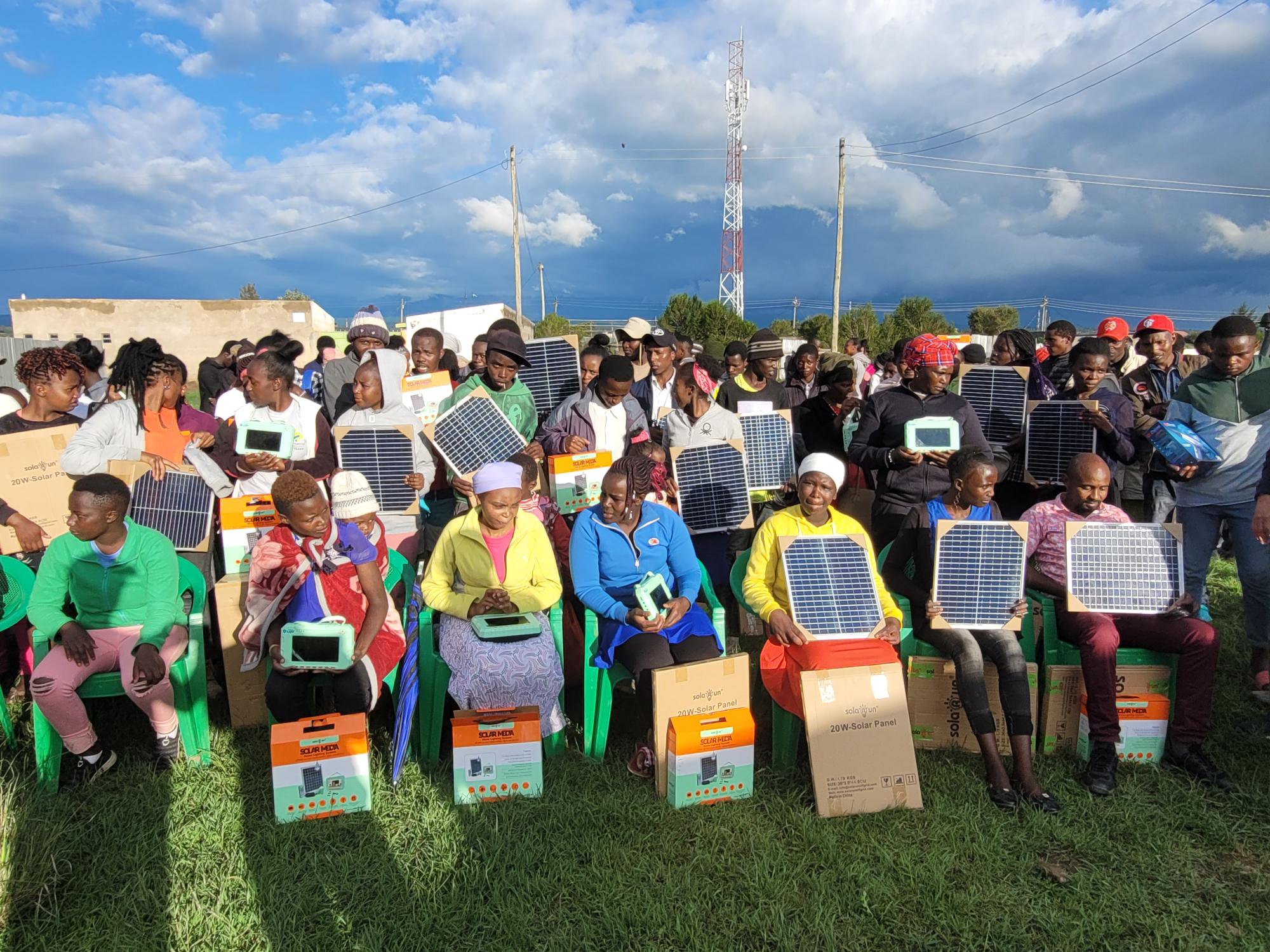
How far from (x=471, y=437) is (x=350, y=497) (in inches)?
42.5

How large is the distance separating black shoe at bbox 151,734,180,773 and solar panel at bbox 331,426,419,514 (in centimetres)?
175

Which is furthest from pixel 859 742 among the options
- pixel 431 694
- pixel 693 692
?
pixel 431 694

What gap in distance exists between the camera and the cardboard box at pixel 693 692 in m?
3.80

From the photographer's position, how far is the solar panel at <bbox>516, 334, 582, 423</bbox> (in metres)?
6.50

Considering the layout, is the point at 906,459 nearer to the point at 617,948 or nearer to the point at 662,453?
the point at 662,453

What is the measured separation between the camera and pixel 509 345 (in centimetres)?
567

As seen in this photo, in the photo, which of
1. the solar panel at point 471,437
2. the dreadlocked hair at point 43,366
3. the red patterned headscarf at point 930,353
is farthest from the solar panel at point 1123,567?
the dreadlocked hair at point 43,366

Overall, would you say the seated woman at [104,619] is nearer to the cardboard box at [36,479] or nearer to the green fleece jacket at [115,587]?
the green fleece jacket at [115,587]

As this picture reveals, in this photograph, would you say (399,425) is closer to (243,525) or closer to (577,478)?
(243,525)

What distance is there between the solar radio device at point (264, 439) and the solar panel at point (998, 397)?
15.8 ft

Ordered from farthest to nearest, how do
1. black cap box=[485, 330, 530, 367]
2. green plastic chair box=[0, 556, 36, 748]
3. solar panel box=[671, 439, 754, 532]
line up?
black cap box=[485, 330, 530, 367], solar panel box=[671, 439, 754, 532], green plastic chair box=[0, 556, 36, 748]

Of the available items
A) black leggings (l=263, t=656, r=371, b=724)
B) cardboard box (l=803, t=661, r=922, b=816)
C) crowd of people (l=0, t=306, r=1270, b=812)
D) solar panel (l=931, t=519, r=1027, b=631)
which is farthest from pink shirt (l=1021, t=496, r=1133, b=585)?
black leggings (l=263, t=656, r=371, b=724)

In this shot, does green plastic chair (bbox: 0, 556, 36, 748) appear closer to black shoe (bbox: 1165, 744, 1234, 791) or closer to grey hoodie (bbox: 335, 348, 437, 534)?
grey hoodie (bbox: 335, 348, 437, 534)

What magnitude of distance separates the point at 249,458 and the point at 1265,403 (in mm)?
6095
